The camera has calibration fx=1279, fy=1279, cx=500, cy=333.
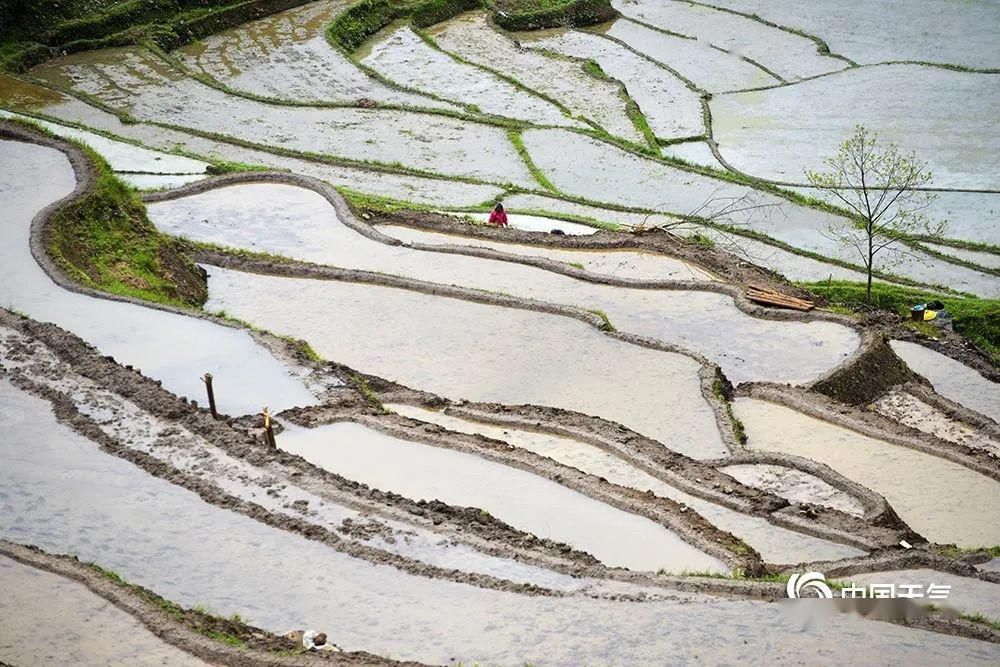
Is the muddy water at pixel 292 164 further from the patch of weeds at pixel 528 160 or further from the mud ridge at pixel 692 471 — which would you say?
the mud ridge at pixel 692 471

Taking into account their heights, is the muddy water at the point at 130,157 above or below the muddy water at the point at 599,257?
above

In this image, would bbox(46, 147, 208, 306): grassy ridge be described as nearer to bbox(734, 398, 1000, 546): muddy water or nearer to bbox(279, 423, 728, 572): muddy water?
bbox(279, 423, 728, 572): muddy water

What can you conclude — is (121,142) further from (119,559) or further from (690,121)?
(119,559)

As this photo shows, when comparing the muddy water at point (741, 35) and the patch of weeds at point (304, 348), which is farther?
the muddy water at point (741, 35)

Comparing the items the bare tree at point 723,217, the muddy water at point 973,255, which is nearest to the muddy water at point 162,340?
the bare tree at point 723,217

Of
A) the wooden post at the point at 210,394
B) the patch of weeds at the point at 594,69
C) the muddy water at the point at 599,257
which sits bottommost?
the wooden post at the point at 210,394

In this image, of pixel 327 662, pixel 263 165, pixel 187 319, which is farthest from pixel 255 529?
pixel 263 165

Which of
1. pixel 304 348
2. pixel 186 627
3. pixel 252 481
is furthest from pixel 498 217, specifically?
pixel 186 627
